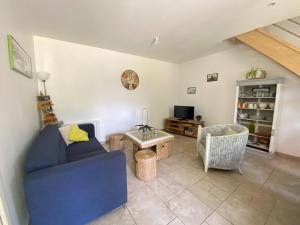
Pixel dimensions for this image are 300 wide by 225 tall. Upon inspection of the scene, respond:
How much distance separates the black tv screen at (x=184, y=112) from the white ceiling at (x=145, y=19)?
1934 millimetres

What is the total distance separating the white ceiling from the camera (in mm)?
1746

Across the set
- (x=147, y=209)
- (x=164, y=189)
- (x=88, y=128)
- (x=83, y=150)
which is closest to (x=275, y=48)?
(x=164, y=189)

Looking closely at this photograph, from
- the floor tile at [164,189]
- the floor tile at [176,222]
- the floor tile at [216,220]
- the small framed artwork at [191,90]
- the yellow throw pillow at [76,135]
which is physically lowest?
the floor tile at [176,222]

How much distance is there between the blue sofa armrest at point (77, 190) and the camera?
1.04m

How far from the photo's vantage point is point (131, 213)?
1.49 meters

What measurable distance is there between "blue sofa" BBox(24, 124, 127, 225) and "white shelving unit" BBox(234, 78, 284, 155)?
3016 mm

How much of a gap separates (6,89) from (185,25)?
8.30ft

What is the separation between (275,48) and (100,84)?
3.55m

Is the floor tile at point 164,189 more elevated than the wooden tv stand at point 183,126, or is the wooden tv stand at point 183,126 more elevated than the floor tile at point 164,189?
the wooden tv stand at point 183,126

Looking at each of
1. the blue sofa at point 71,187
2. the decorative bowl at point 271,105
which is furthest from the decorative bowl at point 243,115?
the blue sofa at point 71,187

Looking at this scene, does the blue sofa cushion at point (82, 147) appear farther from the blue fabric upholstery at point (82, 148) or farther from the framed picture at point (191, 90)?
the framed picture at point (191, 90)

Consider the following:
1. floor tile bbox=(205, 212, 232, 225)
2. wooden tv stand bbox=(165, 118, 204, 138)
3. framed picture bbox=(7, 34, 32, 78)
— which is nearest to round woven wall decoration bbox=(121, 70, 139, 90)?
wooden tv stand bbox=(165, 118, 204, 138)

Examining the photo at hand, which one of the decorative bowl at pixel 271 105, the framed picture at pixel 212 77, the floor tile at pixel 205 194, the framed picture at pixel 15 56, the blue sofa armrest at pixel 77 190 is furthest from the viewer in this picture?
the framed picture at pixel 212 77

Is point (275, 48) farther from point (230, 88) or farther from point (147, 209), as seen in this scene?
point (147, 209)
